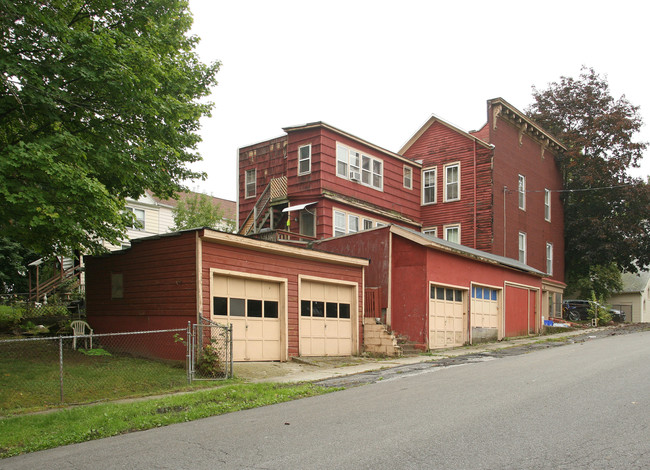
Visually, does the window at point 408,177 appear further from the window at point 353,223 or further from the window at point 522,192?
the window at point 522,192

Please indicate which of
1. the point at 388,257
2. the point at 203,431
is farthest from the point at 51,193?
the point at 388,257

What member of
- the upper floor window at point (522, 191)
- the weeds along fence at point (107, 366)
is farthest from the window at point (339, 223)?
the upper floor window at point (522, 191)

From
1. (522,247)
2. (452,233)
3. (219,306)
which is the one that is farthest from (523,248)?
(219,306)

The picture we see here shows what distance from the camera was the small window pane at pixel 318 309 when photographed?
1894cm

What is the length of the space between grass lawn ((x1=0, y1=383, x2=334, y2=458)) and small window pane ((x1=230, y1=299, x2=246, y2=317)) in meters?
4.42

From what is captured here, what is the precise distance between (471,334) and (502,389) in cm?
1358

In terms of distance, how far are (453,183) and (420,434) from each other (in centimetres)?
2668

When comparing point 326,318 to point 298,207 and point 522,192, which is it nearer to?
point 298,207

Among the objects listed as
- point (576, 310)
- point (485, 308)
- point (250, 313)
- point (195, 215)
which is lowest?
point (576, 310)

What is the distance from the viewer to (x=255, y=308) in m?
16.9

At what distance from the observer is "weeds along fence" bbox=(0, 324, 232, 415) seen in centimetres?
1172

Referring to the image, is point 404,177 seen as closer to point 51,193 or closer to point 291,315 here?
point 291,315

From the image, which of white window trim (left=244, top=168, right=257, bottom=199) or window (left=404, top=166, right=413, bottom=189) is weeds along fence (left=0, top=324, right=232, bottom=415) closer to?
white window trim (left=244, top=168, right=257, bottom=199)

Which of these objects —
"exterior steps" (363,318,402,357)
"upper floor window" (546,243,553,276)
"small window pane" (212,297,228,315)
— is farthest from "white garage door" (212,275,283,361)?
"upper floor window" (546,243,553,276)
